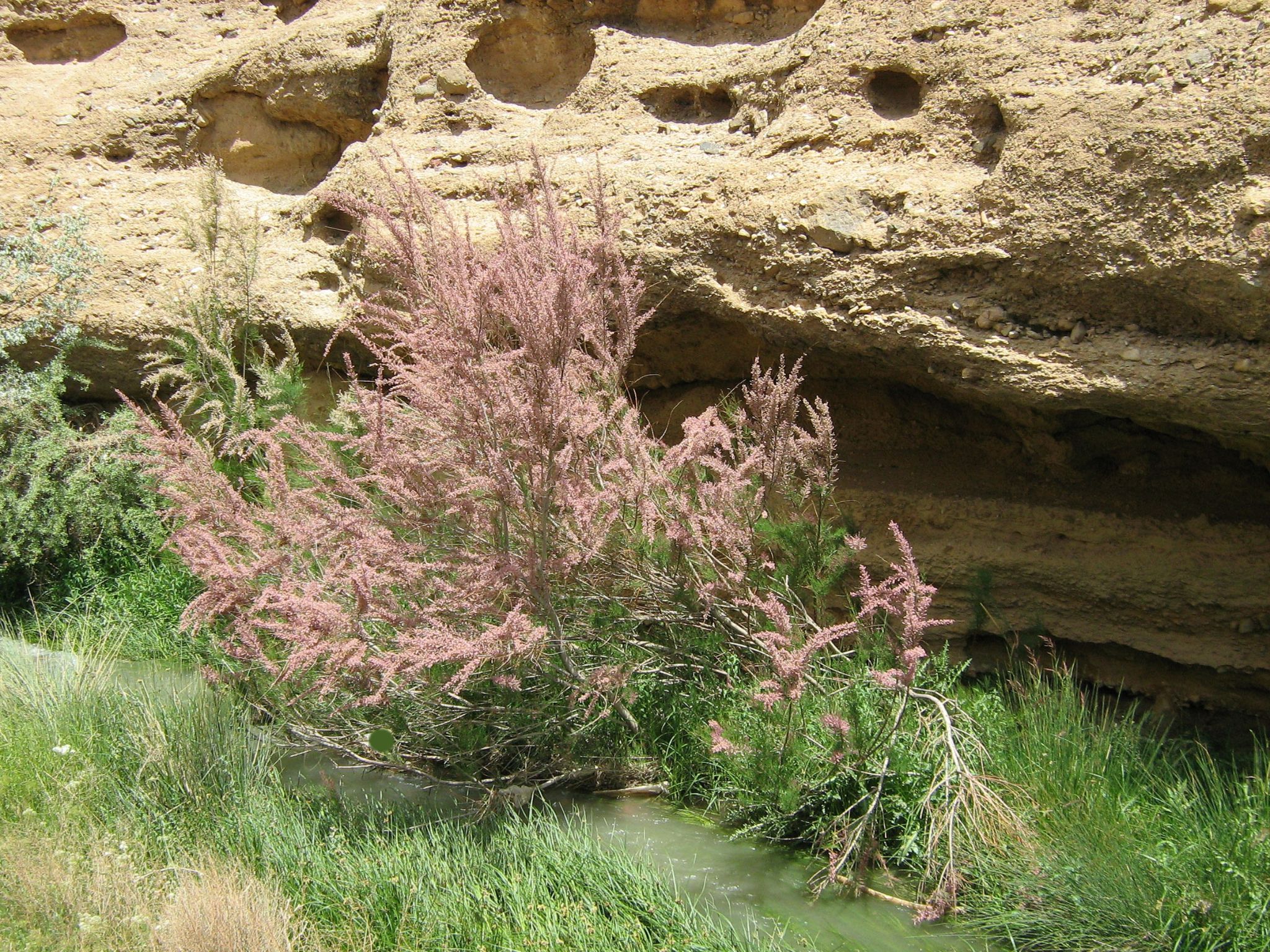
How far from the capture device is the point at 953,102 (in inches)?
177

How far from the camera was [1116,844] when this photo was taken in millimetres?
3305

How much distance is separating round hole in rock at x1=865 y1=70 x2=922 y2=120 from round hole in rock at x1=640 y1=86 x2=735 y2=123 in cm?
90

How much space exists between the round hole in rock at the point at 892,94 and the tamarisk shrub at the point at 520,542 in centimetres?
140

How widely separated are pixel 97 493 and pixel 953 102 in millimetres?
5677

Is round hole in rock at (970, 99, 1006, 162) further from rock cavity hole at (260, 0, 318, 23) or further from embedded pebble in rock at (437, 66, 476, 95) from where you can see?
rock cavity hole at (260, 0, 318, 23)

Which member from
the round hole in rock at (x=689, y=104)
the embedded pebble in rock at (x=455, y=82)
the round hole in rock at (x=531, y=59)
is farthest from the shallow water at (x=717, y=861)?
the round hole in rock at (x=531, y=59)

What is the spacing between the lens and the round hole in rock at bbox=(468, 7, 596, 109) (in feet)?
20.4

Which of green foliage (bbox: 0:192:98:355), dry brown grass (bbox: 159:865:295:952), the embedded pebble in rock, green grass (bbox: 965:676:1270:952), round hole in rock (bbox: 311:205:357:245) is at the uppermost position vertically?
the embedded pebble in rock

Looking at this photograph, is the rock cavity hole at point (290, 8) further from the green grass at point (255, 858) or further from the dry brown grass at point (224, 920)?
the dry brown grass at point (224, 920)

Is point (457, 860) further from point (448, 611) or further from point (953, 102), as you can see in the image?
point (953, 102)

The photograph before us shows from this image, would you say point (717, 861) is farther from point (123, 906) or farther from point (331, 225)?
point (331, 225)

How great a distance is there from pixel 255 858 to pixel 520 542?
1.48m

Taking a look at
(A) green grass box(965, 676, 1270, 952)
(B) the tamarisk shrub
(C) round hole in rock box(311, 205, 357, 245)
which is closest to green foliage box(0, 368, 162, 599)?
(C) round hole in rock box(311, 205, 357, 245)

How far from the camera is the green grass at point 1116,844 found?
3027 millimetres
